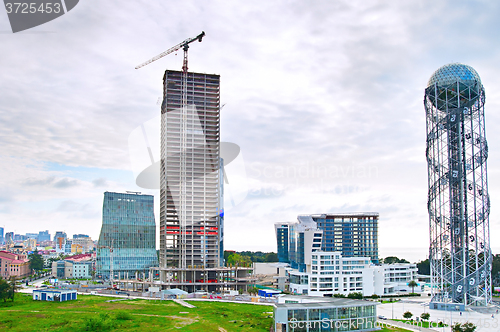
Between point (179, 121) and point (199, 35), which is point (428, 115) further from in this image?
point (199, 35)

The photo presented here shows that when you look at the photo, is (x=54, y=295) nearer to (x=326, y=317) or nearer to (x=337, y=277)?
(x=326, y=317)

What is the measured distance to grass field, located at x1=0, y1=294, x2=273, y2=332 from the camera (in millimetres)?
57562

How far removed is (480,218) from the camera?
78.5 metres

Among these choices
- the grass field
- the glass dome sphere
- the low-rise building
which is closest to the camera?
the low-rise building

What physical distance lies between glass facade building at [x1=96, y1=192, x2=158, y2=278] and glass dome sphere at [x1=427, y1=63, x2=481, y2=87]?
124687 millimetres

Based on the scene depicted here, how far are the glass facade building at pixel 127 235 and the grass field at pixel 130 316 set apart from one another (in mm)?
80240

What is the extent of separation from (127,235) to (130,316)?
11010 cm

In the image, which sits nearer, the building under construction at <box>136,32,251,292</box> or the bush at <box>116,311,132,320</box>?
the bush at <box>116,311,132,320</box>

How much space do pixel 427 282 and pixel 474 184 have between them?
244 ft

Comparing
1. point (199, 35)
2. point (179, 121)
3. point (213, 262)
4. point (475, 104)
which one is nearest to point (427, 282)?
point (213, 262)

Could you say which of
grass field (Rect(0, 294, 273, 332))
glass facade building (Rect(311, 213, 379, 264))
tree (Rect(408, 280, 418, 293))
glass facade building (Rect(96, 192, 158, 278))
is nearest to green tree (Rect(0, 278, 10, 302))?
grass field (Rect(0, 294, 273, 332))

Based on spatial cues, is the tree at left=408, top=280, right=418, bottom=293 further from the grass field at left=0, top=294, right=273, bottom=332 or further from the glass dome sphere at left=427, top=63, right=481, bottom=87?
the glass dome sphere at left=427, top=63, right=481, bottom=87

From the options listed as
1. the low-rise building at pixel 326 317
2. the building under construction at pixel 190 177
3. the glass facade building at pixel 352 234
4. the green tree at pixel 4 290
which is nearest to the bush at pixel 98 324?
the low-rise building at pixel 326 317

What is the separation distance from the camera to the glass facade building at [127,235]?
538 feet
